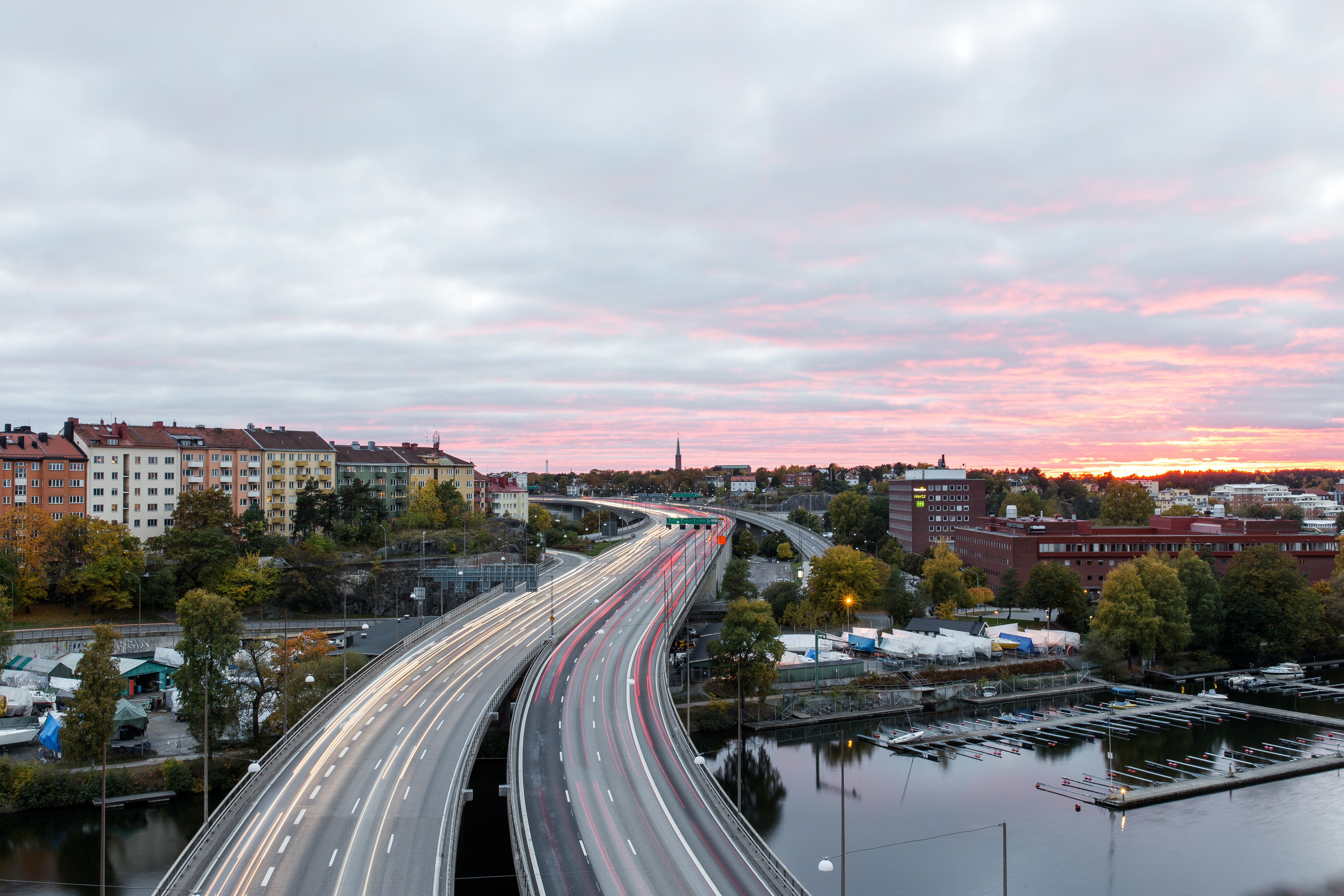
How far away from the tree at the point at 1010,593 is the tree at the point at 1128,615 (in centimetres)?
1045

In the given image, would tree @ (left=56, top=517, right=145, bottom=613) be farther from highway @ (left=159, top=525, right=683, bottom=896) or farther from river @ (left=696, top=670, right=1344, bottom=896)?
river @ (left=696, top=670, right=1344, bottom=896)

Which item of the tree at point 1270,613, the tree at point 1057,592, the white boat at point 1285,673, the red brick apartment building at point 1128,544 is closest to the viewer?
the white boat at point 1285,673

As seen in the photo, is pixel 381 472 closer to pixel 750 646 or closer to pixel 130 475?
pixel 130 475

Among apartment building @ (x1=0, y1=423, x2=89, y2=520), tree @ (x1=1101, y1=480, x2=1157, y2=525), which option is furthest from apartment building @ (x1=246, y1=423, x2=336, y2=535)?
tree @ (x1=1101, y1=480, x2=1157, y2=525)

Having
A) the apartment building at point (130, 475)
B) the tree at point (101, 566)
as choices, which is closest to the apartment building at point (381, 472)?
the apartment building at point (130, 475)

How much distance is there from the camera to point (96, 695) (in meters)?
37.3

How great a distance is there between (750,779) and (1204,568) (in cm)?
5255

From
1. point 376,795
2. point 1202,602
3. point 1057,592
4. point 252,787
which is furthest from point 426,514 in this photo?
point 1202,602

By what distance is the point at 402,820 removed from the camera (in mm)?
28578

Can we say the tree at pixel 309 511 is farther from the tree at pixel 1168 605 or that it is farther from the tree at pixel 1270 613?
the tree at pixel 1270 613

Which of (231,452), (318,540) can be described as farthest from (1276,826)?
(231,452)

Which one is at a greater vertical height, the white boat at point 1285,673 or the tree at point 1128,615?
the tree at point 1128,615

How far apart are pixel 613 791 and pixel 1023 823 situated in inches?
822

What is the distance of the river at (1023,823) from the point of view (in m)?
34.8
